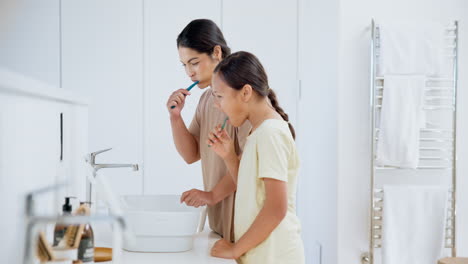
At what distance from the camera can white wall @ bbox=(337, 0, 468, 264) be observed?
2.54 meters

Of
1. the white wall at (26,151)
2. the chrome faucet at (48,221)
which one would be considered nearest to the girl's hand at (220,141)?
the white wall at (26,151)

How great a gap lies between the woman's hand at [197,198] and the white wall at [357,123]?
1.20m

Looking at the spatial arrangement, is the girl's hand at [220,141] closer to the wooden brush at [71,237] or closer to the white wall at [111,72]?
the wooden brush at [71,237]

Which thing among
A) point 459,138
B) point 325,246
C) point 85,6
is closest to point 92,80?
point 85,6

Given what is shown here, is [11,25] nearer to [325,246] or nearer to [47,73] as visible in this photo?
[47,73]

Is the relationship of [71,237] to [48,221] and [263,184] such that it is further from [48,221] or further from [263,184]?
[263,184]

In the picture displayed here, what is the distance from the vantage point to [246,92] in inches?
51.5

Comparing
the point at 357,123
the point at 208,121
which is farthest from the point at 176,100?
the point at 357,123

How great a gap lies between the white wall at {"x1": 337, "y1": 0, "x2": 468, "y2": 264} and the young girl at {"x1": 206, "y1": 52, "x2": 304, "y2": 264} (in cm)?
127

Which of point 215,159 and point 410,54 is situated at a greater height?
point 410,54

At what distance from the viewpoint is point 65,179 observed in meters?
0.92

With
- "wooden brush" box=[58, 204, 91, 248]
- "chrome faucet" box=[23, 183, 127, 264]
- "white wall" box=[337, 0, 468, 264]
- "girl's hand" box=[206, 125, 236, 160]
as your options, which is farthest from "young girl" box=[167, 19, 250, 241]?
"white wall" box=[337, 0, 468, 264]

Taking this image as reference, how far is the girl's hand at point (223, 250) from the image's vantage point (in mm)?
1269

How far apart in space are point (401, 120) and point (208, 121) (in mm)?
1239
